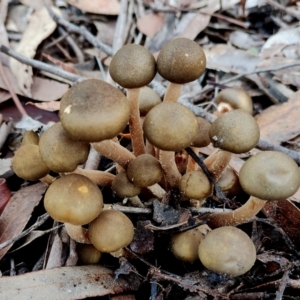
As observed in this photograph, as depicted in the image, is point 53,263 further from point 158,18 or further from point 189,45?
point 158,18

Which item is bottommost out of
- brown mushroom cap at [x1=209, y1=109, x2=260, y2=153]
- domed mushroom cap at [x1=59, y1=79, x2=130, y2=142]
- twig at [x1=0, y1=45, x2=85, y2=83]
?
twig at [x1=0, y1=45, x2=85, y2=83]

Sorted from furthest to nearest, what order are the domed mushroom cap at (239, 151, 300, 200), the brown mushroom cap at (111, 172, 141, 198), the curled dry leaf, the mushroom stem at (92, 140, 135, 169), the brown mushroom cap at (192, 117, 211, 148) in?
the curled dry leaf < the brown mushroom cap at (192, 117, 211, 148) < the brown mushroom cap at (111, 172, 141, 198) < the mushroom stem at (92, 140, 135, 169) < the domed mushroom cap at (239, 151, 300, 200)

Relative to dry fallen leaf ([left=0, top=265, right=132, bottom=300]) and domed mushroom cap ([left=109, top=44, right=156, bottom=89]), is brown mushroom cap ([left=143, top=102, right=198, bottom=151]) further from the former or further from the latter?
dry fallen leaf ([left=0, top=265, right=132, bottom=300])

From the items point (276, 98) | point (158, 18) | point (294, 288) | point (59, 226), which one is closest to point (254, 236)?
point (294, 288)

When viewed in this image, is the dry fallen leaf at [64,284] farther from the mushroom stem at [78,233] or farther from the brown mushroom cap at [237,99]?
the brown mushroom cap at [237,99]

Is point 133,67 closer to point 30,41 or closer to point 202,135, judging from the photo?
point 202,135

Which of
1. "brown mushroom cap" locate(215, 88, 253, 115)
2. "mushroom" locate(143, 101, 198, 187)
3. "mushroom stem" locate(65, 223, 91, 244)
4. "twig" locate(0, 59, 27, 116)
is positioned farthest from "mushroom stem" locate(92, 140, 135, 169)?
"twig" locate(0, 59, 27, 116)
